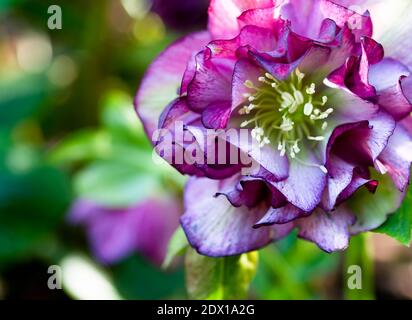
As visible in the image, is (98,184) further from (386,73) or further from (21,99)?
(386,73)

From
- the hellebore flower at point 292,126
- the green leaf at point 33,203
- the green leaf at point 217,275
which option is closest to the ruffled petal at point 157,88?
the hellebore flower at point 292,126

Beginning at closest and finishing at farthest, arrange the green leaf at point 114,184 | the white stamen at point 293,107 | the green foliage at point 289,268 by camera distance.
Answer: the white stamen at point 293,107, the green foliage at point 289,268, the green leaf at point 114,184

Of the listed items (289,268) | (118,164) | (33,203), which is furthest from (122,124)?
(289,268)

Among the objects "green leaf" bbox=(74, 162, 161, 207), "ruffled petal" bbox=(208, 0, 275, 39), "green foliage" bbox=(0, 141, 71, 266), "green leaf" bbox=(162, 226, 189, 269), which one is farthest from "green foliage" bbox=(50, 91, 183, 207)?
"ruffled petal" bbox=(208, 0, 275, 39)

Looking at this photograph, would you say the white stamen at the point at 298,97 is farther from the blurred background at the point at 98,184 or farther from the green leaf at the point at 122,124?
the green leaf at the point at 122,124
